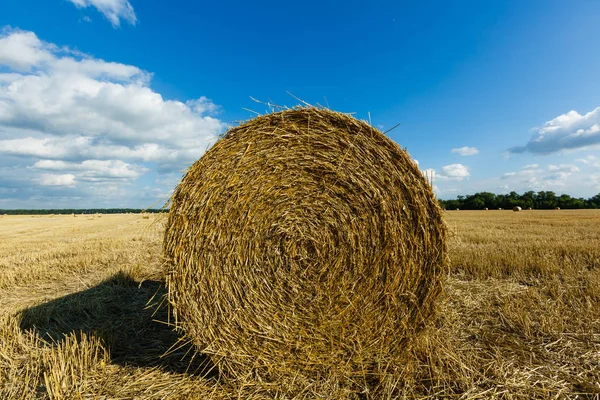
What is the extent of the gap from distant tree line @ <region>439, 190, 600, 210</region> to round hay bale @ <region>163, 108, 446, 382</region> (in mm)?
44613

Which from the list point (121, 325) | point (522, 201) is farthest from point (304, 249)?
point (522, 201)

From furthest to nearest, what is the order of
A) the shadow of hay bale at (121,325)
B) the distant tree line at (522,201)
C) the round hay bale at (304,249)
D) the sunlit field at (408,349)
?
the distant tree line at (522,201)
the shadow of hay bale at (121,325)
the round hay bale at (304,249)
the sunlit field at (408,349)

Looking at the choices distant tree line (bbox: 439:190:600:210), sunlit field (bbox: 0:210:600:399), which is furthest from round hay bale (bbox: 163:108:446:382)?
distant tree line (bbox: 439:190:600:210)

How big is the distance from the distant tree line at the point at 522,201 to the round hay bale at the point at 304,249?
44.6 meters

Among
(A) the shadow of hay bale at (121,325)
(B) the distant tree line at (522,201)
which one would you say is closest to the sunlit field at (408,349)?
(A) the shadow of hay bale at (121,325)

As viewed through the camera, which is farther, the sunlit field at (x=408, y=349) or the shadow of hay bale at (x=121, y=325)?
the shadow of hay bale at (x=121, y=325)

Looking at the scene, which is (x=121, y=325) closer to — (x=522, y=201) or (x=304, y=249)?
(x=304, y=249)

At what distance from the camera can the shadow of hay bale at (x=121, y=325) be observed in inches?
129

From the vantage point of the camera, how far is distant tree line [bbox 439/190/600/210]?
44.6m

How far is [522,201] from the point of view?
46344 millimetres

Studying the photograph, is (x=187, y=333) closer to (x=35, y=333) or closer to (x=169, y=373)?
(x=169, y=373)

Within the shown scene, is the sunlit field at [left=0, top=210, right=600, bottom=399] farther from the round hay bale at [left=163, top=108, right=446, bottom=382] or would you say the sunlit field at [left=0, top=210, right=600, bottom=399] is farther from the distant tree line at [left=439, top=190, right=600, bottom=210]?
the distant tree line at [left=439, top=190, right=600, bottom=210]

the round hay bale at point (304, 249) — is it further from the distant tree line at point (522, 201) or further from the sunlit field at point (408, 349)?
the distant tree line at point (522, 201)

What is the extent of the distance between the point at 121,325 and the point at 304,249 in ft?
8.64
